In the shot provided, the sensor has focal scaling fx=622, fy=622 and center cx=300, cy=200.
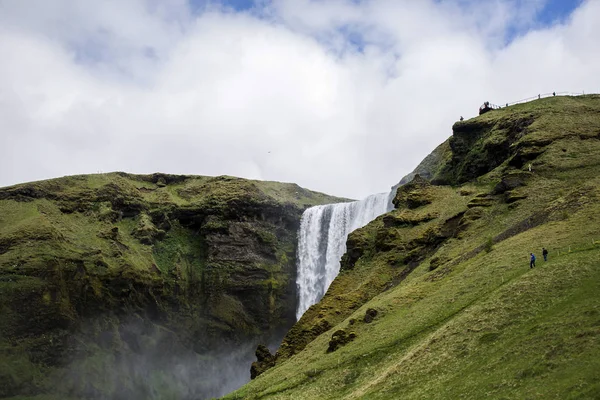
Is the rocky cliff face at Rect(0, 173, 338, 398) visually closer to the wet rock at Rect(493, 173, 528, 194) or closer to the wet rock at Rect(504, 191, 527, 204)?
the wet rock at Rect(493, 173, 528, 194)

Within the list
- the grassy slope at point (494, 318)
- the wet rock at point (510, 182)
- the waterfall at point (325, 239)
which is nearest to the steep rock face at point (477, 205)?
the wet rock at point (510, 182)

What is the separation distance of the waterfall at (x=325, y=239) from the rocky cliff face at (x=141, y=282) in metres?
2.97

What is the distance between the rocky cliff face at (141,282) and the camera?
94938mm

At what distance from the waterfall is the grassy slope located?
3401 centimetres

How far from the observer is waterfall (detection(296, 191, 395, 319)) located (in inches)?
4262

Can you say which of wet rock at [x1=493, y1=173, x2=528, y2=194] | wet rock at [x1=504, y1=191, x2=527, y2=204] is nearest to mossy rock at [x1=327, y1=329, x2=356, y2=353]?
wet rock at [x1=504, y1=191, x2=527, y2=204]

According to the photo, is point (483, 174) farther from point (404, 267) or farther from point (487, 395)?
point (487, 395)

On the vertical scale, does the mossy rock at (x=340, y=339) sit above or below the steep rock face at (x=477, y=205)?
below

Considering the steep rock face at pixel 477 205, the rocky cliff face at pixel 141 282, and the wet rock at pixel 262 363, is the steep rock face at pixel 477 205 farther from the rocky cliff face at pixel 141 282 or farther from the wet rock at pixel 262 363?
the rocky cliff face at pixel 141 282

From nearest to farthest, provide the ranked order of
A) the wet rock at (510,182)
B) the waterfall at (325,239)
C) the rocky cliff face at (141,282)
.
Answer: the wet rock at (510,182), the rocky cliff face at (141,282), the waterfall at (325,239)

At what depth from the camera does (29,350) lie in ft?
306

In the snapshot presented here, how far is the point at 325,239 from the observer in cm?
11431

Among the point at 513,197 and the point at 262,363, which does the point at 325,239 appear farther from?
the point at 513,197

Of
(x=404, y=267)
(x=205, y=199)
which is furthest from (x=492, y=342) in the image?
(x=205, y=199)
